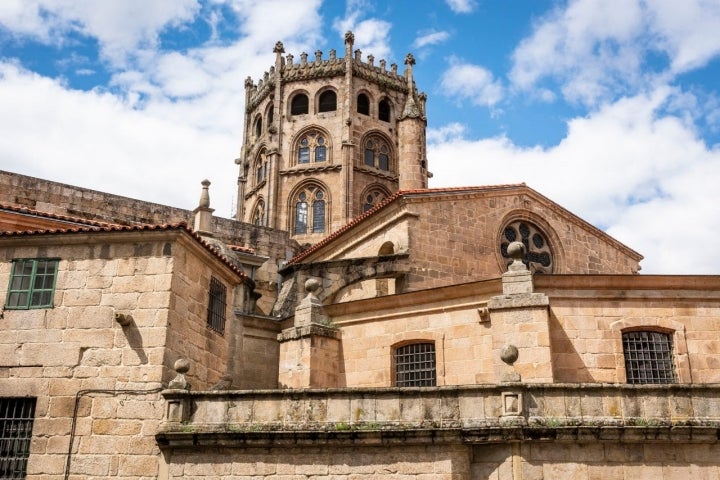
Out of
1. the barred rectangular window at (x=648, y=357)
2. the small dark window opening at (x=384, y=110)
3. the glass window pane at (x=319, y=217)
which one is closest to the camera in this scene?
the barred rectangular window at (x=648, y=357)

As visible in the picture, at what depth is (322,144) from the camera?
154ft

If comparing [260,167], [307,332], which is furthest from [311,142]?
[307,332]

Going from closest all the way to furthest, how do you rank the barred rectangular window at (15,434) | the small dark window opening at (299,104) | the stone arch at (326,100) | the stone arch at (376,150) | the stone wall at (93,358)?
the stone wall at (93,358), the barred rectangular window at (15,434), the stone arch at (376,150), the stone arch at (326,100), the small dark window opening at (299,104)

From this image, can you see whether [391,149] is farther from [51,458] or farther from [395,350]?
[51,458]

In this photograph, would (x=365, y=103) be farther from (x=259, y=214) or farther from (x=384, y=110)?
(x=259, y=214)

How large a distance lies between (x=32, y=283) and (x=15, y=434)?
8.97ft

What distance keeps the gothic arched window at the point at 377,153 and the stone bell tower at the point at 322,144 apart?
0.06m

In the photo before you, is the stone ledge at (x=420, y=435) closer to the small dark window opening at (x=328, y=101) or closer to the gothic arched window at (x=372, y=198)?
the gothic arched window at (x=372, y=198)

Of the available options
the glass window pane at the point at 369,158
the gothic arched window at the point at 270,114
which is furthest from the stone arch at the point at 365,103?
the gothic arched window at the point at 270,114

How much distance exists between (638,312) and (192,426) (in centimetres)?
929

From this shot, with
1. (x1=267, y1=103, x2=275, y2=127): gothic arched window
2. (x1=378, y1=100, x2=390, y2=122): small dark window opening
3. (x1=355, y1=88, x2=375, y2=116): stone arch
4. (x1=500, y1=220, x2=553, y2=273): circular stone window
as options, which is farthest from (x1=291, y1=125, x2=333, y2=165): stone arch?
(x1=500, y1=220, x2=553, y2=273): circular stone window

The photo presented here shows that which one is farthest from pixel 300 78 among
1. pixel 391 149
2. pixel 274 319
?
pixel 274 319

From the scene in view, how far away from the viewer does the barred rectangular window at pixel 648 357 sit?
16.0m

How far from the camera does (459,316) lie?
1712 centimetres
